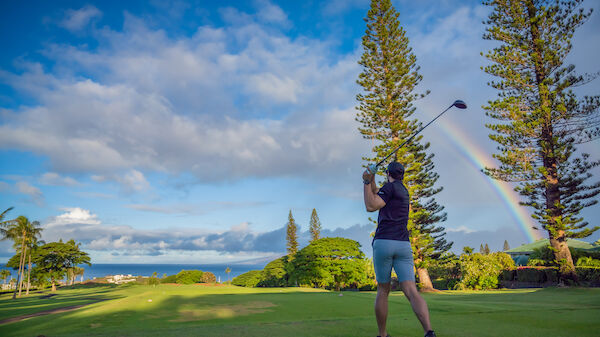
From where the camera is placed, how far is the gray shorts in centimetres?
312

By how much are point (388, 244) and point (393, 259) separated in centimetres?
16

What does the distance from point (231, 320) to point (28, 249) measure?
43.5 metres

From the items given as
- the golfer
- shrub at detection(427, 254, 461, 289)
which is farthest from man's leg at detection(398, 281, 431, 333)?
shrub at detection(427, 254, 461, 289)

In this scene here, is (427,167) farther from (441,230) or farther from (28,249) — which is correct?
(28,249)

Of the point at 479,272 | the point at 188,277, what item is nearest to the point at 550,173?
the point at 479,272

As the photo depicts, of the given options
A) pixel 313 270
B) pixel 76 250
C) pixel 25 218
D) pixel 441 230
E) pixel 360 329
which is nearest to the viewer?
pixel 360 329

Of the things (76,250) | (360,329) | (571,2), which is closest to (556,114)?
(571,2)

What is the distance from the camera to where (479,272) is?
57.8ft

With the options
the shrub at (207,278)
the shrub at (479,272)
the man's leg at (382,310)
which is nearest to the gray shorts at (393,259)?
the man's leg at (382,310)

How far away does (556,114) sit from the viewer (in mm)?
16203

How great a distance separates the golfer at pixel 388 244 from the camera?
3.10 meters

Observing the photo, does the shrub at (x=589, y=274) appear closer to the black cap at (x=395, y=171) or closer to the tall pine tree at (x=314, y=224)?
the black cap at (x=395, y=171)

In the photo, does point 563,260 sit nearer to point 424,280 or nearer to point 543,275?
point 543,275

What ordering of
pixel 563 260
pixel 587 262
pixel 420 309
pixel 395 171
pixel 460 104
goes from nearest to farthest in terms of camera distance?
pixel 420 309 → pixel 395 171 → pixel 460 104 → pixel 563 260 → pixel 587 262
